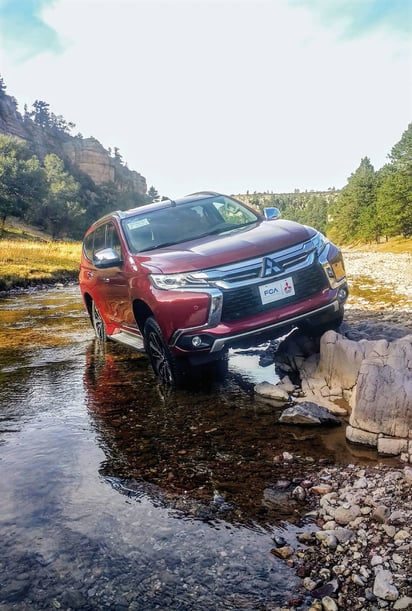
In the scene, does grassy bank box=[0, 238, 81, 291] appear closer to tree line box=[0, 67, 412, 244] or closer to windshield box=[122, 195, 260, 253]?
windshield box=[122, 195, 260, 253]

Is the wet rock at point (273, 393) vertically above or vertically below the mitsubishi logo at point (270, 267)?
below

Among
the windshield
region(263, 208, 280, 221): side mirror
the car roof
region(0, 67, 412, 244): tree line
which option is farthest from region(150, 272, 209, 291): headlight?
region(0, 67, 412, 244): tree line

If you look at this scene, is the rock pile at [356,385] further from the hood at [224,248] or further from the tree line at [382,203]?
the tree line at [382,203]

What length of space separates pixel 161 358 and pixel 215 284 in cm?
132

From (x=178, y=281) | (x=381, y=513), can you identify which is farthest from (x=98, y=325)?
(x=381, y=513)

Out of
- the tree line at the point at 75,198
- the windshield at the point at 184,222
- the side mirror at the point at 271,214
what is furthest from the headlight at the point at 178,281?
the tree line at the point at 75,198

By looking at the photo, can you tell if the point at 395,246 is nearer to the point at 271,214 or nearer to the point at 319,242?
the point at 271,214

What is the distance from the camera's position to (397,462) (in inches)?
146

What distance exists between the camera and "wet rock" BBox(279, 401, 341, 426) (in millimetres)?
4523

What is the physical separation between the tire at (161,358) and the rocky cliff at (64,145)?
112m

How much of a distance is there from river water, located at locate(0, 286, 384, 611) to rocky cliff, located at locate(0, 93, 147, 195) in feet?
369

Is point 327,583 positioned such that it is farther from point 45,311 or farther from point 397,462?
point 45,311

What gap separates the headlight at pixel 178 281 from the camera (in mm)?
4981

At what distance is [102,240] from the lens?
7613 mm
